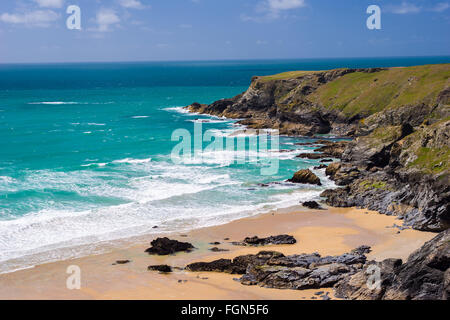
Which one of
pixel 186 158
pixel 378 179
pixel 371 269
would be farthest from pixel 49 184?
pixel 371 269

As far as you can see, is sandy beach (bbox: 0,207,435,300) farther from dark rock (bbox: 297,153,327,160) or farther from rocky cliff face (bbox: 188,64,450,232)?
dark rock (bbox: 297,153,327,160)

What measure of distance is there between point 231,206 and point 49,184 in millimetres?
18859

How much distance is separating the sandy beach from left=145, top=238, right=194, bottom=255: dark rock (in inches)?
20.6

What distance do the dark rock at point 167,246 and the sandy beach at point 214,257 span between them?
20.6 inches

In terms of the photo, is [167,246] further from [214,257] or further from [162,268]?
[162,268]

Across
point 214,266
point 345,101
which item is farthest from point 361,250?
point 345,101

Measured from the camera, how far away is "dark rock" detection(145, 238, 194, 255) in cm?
2998

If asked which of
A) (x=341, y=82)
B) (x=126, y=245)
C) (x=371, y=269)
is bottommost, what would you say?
(x=126, y=245)

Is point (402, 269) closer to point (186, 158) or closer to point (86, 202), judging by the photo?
point (86, 202)

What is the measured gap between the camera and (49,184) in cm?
4669

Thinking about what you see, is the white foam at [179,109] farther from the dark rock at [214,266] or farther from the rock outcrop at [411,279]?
the rock outcrop at [411,279]

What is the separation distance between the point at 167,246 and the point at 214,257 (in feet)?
10.8

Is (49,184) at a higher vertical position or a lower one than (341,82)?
lower

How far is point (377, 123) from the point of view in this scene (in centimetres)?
6128
